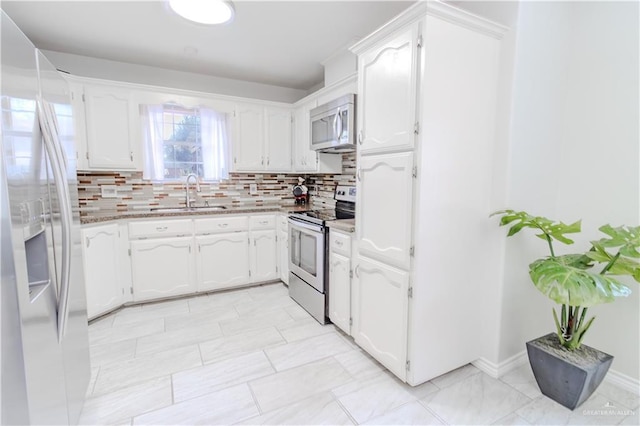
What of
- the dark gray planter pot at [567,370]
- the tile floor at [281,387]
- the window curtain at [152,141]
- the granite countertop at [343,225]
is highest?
the window curtain at [152,141]

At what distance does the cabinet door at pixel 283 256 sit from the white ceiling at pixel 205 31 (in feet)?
6.14

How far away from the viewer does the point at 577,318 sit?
181 centimetres

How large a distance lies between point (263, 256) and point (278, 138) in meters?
1.44

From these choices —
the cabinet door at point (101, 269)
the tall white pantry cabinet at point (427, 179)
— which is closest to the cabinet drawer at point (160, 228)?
the cabinet door at point (101, 269)

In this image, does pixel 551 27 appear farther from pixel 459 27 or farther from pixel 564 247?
pixel 564 247

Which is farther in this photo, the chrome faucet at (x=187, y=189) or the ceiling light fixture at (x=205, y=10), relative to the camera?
the chrome faucet at (x=187, y=189)

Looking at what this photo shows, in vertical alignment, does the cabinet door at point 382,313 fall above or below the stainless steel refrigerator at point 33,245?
below

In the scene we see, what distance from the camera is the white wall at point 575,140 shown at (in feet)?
5.97

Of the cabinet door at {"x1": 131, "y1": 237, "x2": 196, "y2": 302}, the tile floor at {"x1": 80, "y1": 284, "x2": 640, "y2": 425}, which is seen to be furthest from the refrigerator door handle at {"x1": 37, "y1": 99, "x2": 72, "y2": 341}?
the cabinet door at {"x1": 131, "y1": 237, "x2": 196, "y2": 302}

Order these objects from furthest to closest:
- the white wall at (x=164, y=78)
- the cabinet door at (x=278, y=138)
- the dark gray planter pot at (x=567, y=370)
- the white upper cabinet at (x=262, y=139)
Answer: the cabinet door at (x=278, y=138) < the white upper cabinet at (x=262, y=139) < the white wall at (x=164, y=78) < the dark gray planter pot at (x=567, y=370)

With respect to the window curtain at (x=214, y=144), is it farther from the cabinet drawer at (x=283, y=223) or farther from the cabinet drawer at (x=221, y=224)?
the cabinet drawer at (x=283, y=223)

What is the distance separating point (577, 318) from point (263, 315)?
228 cm

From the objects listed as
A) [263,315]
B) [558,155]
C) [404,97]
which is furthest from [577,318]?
[263,315]

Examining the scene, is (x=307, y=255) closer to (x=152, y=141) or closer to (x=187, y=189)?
(x=187, y=189)
